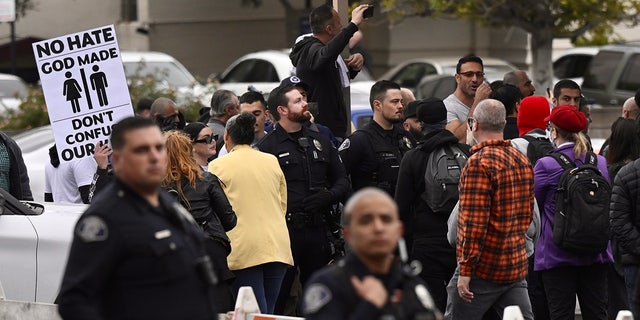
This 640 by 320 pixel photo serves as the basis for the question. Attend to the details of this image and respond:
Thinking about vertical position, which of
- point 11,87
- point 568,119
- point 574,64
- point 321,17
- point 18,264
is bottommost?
point 574,64

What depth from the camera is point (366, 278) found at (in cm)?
515

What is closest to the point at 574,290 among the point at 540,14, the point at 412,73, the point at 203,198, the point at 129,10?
the point at 203,198

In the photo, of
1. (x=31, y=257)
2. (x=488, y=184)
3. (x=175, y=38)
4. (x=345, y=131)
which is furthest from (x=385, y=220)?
(x=175, y=38)

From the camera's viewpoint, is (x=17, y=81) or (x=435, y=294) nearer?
(x=435, y=294)

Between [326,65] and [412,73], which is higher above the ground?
[326,65]

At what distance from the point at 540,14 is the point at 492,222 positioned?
15934mm

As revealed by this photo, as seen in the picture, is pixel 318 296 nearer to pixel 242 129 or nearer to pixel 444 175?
pixel 444 175

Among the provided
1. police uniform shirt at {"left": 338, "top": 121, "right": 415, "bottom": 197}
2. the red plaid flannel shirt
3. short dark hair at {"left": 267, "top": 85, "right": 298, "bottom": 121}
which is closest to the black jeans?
the red plaid flannel shirt

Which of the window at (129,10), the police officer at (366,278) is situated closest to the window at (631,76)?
the window at (129,10)

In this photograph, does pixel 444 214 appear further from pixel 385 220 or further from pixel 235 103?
pixel 385 220

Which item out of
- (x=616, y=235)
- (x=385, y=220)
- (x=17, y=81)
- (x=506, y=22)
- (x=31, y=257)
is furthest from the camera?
(x=17, y=81)

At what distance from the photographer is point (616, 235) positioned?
904 cm

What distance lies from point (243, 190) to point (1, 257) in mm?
1838

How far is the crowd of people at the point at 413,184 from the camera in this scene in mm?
8344
